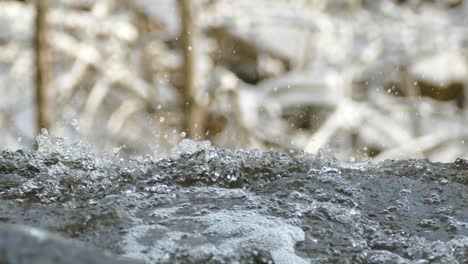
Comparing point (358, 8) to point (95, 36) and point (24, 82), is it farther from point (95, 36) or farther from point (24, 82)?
point (24, 82)

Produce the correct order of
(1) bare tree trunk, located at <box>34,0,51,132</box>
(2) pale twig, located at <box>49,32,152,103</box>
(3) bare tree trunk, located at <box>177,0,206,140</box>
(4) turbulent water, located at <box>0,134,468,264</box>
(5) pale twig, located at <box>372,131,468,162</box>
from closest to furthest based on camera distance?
(4) turbulent water, located at <box>0,134,468,264</box>, (1) bare tree trunk, located at <box>34,0,51,132</box>, (3) bare tree trunk, located at <box>177,0,206,140</box>, (5) pale twig, located at <box>372,131,468,162</box>, (2) pale twig, located at <box>49,32,152,103</box>

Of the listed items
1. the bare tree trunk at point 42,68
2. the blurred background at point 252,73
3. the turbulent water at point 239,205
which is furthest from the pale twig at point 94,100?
Result: the turbulent water at point 239,205

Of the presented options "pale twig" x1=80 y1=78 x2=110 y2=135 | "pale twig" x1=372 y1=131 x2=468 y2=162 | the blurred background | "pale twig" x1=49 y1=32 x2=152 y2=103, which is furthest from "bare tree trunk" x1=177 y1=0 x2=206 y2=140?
"pale twig" x1=372 y1=131 x2=468 y2=162

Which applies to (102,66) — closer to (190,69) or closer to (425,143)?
(190,69)

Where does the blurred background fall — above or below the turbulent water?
above

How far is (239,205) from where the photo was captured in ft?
4.50

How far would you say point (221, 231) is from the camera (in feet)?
4.12

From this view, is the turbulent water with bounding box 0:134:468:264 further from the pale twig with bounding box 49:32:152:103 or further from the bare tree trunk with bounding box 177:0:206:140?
the pale twig with bounding box 49:32:152:103

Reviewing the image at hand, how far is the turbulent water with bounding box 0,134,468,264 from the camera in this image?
3.98 feet

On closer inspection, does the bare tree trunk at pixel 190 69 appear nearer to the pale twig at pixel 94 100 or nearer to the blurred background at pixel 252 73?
the blurred background at pixel 252 73

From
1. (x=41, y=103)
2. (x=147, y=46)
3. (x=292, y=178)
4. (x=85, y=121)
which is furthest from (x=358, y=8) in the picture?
(x=292, y=178)

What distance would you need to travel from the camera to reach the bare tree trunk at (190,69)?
588 centimetres

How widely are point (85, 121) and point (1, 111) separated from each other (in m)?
0.64

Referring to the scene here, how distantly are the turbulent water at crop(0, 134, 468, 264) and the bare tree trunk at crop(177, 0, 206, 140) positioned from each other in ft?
13.8
